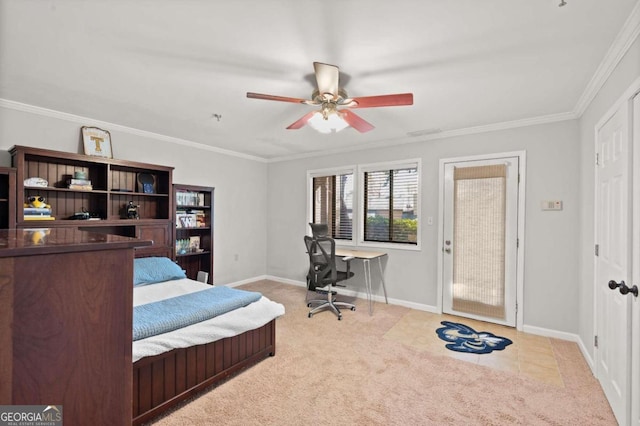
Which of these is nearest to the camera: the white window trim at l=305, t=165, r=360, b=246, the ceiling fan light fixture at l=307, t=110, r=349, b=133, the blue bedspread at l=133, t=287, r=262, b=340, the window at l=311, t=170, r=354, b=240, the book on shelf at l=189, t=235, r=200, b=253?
the blue bedspread at l=133, t=287, r=262, b=340

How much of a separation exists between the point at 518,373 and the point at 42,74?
4648 mm

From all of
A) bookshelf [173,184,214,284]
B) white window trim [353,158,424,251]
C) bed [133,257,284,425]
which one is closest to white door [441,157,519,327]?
white window trim [353,158,424,251]

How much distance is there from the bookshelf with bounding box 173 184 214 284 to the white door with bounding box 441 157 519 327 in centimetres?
344

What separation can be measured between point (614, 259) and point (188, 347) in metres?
3.08

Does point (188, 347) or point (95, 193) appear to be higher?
point (95, 193)

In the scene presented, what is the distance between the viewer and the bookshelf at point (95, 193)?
2918 mm

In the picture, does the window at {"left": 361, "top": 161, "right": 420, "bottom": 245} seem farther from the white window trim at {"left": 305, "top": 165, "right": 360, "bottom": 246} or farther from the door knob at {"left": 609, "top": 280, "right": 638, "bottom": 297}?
the door knob at {"left": 609, "top": 280, "right": 638, "bottom": 297}

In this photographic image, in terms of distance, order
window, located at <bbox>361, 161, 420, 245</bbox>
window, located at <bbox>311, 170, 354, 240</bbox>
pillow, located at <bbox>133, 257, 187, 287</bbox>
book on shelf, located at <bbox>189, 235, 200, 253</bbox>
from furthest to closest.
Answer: window, located at <bbox>311, 170, 354, 240</bbox>
book on shelf, located at <bbox>189, 235, 200, 253</bbox>
window, located at <bbox>361, 161, 420, 245</bbox>
pillow, located at <bbox>133, 257, 187, 287</bbox>

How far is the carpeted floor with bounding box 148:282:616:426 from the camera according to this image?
1.96 metres

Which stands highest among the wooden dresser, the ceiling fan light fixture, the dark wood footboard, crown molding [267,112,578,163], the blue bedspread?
crown molding [267,112,578,163]

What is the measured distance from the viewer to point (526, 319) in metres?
3.41

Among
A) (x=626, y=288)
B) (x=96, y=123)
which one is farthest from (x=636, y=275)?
(x=96, y=123)

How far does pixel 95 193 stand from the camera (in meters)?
3.51

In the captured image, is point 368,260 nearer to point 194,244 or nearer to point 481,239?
point 481,239
